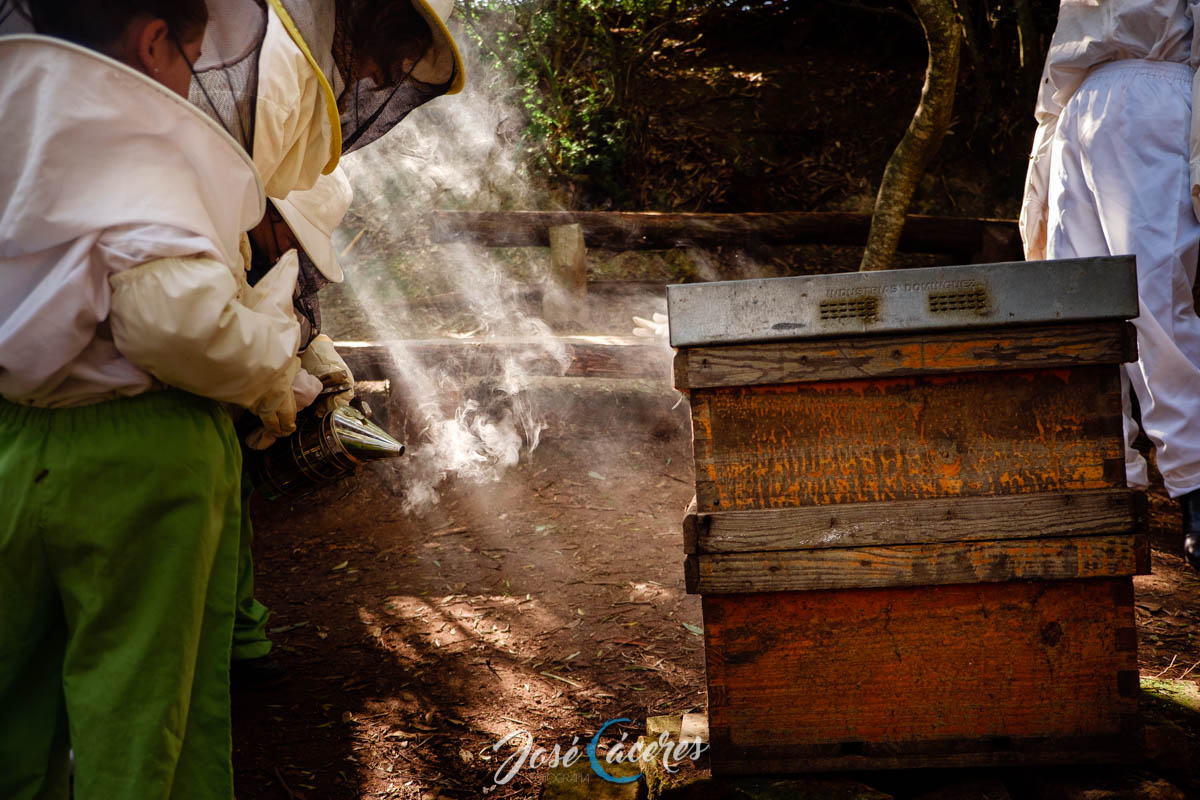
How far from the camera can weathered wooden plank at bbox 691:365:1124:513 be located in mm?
1801

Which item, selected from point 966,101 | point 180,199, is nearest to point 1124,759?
point 180,199

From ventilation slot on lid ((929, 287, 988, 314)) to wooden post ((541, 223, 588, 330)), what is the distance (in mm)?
4386

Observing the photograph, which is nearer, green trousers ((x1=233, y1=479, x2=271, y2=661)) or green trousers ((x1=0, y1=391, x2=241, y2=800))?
green trousers ((x1=0, y1=391, x2=241, y2=800))

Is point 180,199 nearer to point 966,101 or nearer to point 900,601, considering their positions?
point 900,601

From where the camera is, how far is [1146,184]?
299 centimetres

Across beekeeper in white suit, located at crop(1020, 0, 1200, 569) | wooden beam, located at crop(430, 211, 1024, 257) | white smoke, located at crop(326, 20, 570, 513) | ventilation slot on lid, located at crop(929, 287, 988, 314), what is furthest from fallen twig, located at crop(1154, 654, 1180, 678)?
wooden beam, located at crop(430, 211, 1024, 257)

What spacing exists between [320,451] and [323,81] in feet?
3.28

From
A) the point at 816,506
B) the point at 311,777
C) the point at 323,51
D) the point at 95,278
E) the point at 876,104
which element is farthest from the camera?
the point at 876,104

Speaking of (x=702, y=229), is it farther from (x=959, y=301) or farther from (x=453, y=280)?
(x=959, y=301)

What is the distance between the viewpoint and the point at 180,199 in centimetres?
157

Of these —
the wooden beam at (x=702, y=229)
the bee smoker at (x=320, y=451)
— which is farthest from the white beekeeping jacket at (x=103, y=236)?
the wooden beam at (x=702, y=229)

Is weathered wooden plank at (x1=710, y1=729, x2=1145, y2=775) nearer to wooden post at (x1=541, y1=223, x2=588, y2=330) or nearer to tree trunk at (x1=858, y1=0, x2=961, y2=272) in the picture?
tree trunk at (x1=858, y1=0, x2=961, y2=272)

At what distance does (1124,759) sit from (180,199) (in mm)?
2270

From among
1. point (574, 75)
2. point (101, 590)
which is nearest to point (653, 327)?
point (101, 590)
